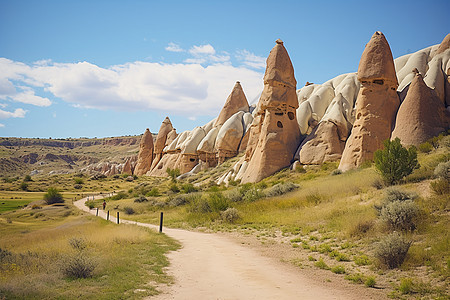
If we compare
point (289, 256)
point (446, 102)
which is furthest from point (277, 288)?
point (446, 102)

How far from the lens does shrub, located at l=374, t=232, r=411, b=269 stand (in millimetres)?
7492

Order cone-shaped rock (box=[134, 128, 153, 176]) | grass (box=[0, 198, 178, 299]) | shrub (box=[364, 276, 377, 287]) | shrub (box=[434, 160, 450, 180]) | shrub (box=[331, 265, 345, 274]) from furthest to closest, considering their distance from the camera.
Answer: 1. cone-shaped rock (box=[134, 128, 153, 176])
2. shrub (box=[434, 160, 450, 180])
3. shrub (box=[331, 265, 345, 274])
4. shrub (box=[364, 276, 377, 287])
5. grass (box=[0, 198, 178, 299])

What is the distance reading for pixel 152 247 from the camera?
35.6 ft

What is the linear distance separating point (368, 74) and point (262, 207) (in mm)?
15340

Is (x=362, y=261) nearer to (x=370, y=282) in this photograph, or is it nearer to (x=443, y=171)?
(x=370, y=282)

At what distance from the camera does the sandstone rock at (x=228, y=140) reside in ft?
164

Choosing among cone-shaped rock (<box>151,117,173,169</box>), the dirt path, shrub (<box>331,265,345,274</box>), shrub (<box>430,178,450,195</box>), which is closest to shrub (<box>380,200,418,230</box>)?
shrub (<box>430,178,450,195</box>)

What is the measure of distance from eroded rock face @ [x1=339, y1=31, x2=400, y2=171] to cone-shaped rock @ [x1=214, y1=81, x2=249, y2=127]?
110 ft

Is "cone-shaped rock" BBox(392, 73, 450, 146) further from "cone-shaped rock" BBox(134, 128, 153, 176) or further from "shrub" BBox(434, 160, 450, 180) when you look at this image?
"cone-shaped rock" BBox(134, 128, 153, 176)

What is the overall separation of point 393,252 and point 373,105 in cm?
2041

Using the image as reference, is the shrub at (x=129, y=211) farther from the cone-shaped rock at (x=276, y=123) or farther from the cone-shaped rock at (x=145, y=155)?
the cone-shaped rock at (x=145, y=155)

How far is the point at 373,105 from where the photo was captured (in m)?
25.5

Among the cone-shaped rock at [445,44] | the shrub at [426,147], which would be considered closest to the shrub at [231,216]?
the shrub at [426,147]

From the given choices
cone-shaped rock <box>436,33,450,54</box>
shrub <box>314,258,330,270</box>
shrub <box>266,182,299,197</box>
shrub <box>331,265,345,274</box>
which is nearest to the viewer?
shrub <box>331,265,345,274</box>
